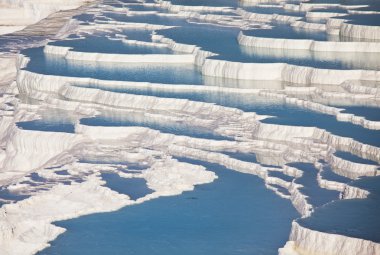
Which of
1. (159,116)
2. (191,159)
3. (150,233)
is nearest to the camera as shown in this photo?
(150,233)

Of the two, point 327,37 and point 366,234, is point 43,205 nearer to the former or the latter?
point 366,234

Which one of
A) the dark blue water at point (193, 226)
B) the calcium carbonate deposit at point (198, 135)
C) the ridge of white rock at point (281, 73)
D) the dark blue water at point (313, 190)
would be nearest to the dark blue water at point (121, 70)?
the calcium carbonate deposit at point (198, 135)

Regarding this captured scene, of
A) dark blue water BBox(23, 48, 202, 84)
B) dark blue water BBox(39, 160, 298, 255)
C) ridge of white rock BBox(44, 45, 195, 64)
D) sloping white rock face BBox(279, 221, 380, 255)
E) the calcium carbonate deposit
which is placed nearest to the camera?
sloping white rock face BBox(279, 221, 380, 255)

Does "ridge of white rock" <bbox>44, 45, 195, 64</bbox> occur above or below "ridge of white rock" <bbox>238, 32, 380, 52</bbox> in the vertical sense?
below

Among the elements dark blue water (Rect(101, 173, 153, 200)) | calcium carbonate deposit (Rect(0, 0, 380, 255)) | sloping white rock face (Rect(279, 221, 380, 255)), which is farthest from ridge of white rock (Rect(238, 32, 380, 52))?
sloping white rock face (Rect(279, 221, 380, 255))

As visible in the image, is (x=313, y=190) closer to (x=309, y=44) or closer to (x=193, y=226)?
(x=193, y=226)

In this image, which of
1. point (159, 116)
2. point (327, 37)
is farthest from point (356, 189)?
point (327, 37)

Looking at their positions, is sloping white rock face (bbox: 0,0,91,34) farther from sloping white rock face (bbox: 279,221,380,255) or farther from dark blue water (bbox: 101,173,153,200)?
sloping white rock face (bbox: 279,221,380,255)
